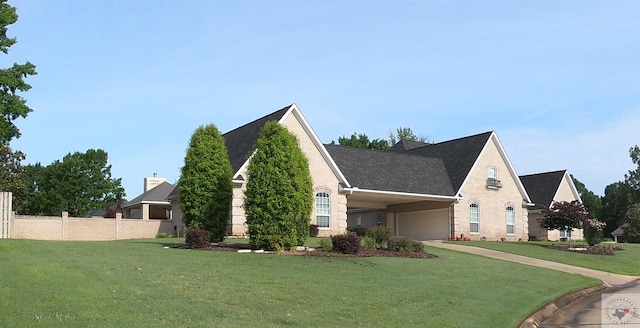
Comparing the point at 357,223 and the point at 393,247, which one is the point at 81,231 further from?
the point at 357,223

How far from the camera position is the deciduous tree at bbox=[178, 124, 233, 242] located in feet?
84.4

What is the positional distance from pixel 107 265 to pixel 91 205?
6463 cm

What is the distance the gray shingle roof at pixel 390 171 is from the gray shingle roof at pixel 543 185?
1149 centimetres

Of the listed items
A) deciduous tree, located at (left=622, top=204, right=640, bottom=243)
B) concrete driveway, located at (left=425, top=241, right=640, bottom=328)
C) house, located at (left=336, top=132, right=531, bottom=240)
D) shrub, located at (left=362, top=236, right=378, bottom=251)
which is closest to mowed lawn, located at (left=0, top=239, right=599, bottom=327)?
concrete driveway, located at (left=425, top=241, right=640, bottom=328)

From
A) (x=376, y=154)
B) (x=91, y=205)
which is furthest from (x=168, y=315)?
(x=91, y=205)

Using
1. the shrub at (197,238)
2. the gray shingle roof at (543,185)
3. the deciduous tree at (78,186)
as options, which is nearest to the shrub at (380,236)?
the shrub at (197,238)

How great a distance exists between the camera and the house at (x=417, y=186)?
36906 millimetres

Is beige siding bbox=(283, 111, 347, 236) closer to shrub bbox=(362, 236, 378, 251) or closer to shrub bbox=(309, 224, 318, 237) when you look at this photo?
shrub bbox=(309, 224, 318, 237)

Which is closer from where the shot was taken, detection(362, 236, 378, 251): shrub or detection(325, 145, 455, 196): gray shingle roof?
detection(362, 236, 378, 251): shrub

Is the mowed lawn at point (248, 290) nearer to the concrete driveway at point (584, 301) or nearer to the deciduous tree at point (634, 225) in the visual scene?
the concrete driveway at point (584, 301)

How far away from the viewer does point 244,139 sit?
123ft

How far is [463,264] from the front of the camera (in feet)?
77.1

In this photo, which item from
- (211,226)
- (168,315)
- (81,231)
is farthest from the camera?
(81,231)

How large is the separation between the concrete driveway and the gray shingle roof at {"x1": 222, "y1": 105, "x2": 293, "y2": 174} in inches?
515
